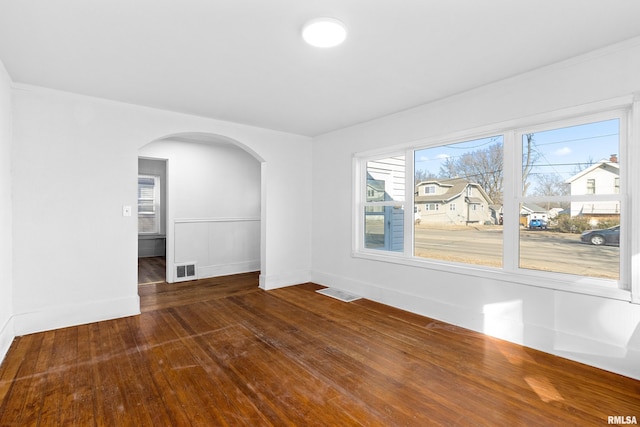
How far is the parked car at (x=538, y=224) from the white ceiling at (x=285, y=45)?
1.37m

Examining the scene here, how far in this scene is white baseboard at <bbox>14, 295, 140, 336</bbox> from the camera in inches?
122

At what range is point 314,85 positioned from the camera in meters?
3.12

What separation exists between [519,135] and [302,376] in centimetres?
291

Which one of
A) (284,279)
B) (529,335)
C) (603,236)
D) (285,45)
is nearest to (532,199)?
(603,236)

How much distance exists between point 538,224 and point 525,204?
0.70ft

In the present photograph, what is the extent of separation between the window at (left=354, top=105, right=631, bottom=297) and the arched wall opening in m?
2.44

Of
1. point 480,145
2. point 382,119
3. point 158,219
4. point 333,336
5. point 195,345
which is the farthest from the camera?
point 158,219

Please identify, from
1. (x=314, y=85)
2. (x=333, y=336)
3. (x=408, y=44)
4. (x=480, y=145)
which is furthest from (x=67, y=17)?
(x=480, y=145)

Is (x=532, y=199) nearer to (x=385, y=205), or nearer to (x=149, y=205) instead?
(x=385, y=205)

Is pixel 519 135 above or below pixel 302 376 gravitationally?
above

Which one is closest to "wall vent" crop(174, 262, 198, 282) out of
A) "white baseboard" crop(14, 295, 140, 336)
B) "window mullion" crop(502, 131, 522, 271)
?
"white baseboard" crop(14, 295, 140, 336)

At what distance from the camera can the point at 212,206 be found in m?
5.73

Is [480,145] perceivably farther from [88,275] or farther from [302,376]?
[88,275]

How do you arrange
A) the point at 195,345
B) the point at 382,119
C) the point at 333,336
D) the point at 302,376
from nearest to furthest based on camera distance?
the point at 302,376 < the point at 195,345 < the point at 333,336 < the point at 382,119
